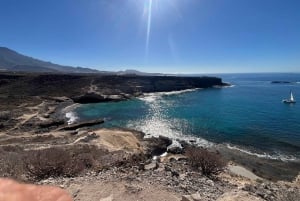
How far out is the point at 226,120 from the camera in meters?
60.4

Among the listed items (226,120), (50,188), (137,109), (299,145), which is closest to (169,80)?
(137,109)

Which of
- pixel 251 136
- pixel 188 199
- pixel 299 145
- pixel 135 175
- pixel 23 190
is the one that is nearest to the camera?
pixel 23 190

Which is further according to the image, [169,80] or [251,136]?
[169,80]

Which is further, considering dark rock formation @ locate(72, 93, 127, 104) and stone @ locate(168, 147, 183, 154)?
dark rock formation @ locate(72, 93, 127, 104)

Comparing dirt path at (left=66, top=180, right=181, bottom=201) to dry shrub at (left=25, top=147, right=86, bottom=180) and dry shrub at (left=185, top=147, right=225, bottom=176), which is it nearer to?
dry shrub at (left=25, top=147, right=86, bottom=180)

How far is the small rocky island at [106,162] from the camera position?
15.0 m

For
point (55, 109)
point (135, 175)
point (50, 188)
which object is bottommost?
point (55, 109)

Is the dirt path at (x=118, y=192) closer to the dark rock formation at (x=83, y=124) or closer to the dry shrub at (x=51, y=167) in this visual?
the dry shrub at (x=51, y=167)

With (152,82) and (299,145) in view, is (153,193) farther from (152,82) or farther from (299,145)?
(152,82)

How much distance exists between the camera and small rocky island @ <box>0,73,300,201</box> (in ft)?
49.2

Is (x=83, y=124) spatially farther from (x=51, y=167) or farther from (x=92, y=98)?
(x=51, y=167)

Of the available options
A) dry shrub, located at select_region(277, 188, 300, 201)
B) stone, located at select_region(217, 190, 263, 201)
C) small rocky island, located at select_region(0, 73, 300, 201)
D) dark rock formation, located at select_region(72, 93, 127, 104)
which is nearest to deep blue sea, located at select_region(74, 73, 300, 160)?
small rocky island, located at select_region(0, 73, 300, 201)

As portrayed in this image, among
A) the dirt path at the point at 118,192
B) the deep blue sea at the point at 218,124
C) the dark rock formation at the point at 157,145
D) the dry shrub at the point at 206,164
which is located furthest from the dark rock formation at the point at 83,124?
the dirt path at the point at 118,192

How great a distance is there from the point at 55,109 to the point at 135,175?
64344 mm
